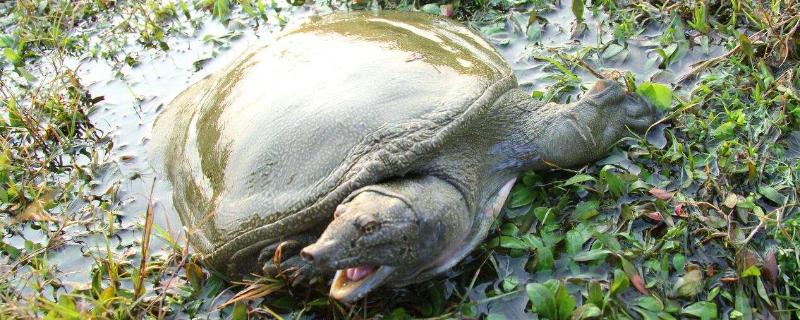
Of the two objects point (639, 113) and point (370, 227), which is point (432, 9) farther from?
point (370, 227)

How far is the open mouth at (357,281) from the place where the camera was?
6.56 feet

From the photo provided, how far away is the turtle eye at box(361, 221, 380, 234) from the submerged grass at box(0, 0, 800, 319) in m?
0.36

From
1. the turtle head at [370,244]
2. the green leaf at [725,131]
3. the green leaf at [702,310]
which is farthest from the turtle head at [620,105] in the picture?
the turtle head at [370,244]

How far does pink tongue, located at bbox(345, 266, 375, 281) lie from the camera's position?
6.62 feet

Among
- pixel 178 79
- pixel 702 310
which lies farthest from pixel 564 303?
pixel 178 79

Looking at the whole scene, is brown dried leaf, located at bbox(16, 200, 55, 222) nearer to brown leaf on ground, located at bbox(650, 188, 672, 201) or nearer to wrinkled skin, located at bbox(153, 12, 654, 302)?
wrinkled skin, located at bbox(153, 12, 654, 302)

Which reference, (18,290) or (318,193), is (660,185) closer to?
(318,193)

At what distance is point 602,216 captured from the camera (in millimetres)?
2418

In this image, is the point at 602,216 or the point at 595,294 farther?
the point at 602,216

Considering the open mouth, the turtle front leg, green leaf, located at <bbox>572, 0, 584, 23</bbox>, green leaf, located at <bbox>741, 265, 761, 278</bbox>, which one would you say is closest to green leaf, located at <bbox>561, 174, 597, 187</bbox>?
green leaf, located at <bbox>741, 265, 761, 278</bbox>

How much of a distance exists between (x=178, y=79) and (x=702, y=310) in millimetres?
2735

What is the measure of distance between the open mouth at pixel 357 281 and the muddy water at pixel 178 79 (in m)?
0.38

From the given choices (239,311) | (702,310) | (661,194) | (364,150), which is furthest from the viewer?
(661,194)

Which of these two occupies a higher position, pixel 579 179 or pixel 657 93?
pixel 657 93
